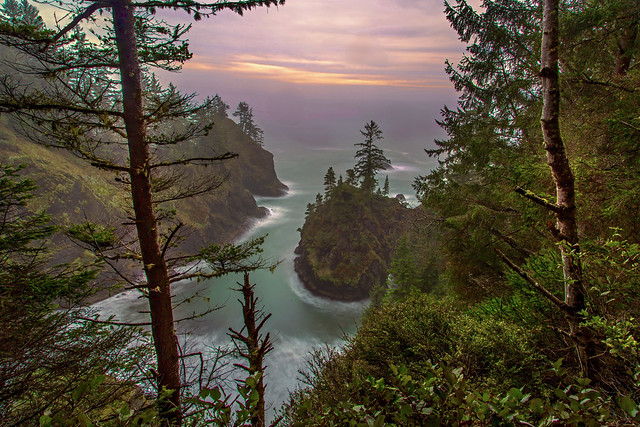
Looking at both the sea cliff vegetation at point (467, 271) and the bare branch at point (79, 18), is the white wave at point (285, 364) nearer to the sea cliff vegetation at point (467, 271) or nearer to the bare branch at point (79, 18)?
the sea cliff vegetation at point (467, 271)

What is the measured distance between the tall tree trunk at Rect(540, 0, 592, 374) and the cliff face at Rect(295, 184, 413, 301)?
29.9 m

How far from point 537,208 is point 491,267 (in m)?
5.70

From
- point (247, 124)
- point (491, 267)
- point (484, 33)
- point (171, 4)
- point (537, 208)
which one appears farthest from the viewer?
point (247, 124)

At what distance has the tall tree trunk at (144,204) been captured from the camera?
5.02 metres

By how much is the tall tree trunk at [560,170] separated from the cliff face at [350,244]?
29.9 metres

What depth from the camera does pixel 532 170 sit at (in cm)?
665

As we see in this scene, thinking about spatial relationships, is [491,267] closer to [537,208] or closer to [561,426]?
[537,208]

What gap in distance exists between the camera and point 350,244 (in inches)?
1369

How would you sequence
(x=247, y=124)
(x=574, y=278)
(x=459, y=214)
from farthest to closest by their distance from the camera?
1. (x=247, y=124)
2. (x=459, y=214)
3. (x=574, y=278)

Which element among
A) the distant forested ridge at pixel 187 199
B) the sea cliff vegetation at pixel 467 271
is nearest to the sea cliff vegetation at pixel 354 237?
the distant forested ridge at pixel 187 199

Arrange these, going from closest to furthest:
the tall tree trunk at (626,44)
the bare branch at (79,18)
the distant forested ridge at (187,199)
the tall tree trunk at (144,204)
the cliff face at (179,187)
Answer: the bare branch at (79,18)
the tall tree trunk at (144,204)
the tall tree trunk at (626,44)
the cliff face at (179,187)
the distant forested ridge at (187,199)

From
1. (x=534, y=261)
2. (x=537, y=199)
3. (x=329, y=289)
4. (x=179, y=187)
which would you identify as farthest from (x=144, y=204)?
(x=329, y=289)

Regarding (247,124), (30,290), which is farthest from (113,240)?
(247,124)

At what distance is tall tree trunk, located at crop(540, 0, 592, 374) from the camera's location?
3367mm
